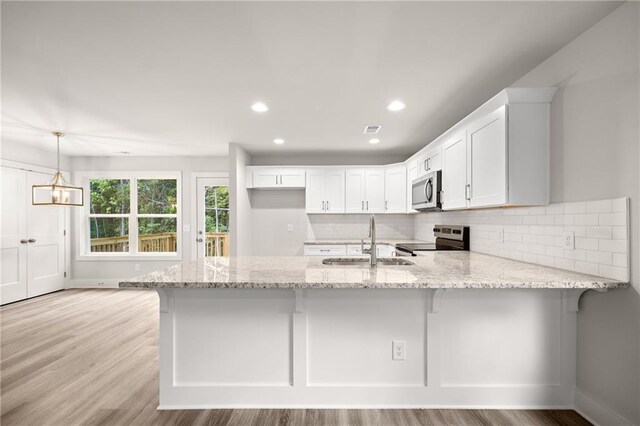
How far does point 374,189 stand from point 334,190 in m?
0.66

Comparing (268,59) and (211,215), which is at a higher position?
(268,59)

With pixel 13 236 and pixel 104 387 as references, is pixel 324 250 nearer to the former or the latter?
pixel 104 387

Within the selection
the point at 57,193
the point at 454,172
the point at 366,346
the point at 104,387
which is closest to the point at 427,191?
the point at 454,172

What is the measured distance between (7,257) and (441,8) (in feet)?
20.5

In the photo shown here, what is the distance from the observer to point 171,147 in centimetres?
502

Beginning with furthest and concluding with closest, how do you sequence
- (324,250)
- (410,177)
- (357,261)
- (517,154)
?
(324,250), (410,177), (357,261), (517,154)

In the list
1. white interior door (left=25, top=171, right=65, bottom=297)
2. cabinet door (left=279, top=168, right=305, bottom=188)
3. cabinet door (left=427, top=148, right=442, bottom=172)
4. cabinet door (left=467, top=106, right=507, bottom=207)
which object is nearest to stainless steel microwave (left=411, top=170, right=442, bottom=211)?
cabinet door (left=427, top=148, right=442, bottom=172)

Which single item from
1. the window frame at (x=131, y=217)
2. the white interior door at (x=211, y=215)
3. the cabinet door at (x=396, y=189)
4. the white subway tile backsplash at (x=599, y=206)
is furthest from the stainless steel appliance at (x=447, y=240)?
the window frame at (x=131, y=217)

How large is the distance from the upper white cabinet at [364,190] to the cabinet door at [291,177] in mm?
759

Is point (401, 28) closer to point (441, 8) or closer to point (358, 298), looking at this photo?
point (441, 8)

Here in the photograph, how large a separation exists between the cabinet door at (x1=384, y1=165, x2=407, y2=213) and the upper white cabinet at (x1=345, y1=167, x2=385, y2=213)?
82 mm

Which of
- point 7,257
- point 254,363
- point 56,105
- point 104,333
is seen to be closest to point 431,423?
point 254,363

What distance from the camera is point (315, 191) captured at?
5.19 metres

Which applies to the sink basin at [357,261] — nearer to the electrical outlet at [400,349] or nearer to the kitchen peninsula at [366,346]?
the kitchen peninsula at [366,346]
